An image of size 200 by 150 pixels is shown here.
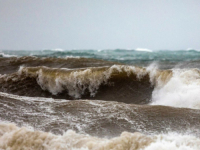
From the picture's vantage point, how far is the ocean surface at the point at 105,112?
4855mm

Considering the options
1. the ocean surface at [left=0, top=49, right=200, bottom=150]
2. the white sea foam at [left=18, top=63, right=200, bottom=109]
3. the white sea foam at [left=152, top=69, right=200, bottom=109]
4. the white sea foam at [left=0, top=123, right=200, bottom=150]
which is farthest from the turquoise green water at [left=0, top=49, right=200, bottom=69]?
the white sea foam at [left=0, top=123, right=200, bottom=150]

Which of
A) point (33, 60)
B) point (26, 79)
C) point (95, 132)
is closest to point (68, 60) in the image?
point (33, 60)

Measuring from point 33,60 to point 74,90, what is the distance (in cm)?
769

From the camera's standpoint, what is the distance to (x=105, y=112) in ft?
21.2

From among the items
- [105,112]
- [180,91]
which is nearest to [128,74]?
[180,91]

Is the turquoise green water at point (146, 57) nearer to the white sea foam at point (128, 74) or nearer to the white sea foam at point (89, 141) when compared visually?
the white sea foam at point (128, 74)

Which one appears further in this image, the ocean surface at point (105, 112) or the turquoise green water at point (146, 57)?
the turquoise green water at point (146, 57)

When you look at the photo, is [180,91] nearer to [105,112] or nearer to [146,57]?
[105,112]

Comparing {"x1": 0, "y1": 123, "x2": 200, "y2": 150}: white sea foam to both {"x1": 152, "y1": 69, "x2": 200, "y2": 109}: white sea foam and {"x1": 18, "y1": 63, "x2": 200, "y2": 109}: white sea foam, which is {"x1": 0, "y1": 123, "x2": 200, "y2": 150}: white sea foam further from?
{"x1": 18, "y1": 63, "x2": 200, "y2": 109}: white sea foam

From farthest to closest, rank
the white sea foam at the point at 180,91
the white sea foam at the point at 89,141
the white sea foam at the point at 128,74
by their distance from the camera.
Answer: the white sea foam at the point at 128,74
the white sea foam at the point at 180,91
the white sea foam at the point at 89,141

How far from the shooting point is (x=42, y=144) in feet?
16.0

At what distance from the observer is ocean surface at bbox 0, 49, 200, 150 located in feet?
15.9

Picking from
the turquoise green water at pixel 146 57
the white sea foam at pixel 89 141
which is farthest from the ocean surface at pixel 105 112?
the turquoise green water at pixel 146 57

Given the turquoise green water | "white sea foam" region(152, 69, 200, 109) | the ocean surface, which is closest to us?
the ocean surface
